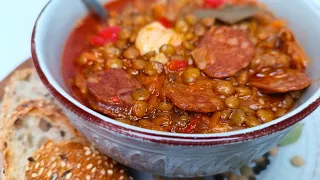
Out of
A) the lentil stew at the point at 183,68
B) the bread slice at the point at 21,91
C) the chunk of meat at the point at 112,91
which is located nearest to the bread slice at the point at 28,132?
the bread slice at the point at 21,91

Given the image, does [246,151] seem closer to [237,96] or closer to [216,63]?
[237,96]

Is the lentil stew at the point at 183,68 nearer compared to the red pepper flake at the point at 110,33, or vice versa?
the lentil stew at the point at 183,68

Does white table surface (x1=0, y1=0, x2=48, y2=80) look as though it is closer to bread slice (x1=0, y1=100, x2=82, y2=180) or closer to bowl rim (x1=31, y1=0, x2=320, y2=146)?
bread slice (x1=0, y1=100, x2=82, y2=180)

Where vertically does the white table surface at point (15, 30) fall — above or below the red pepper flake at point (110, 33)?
below

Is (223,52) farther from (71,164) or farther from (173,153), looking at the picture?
(71,164)

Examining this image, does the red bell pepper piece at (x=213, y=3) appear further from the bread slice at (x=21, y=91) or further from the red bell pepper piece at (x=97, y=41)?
the bread slice at (x=21, y=91)

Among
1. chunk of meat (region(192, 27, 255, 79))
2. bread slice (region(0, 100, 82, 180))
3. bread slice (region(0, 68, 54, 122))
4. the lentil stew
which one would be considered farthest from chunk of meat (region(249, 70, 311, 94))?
bread slice (region(0, 68, 54, 122))

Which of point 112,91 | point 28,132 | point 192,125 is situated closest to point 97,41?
point 112,91
